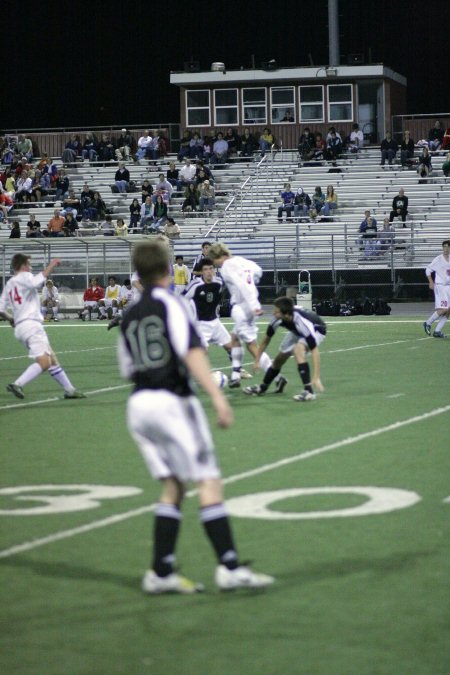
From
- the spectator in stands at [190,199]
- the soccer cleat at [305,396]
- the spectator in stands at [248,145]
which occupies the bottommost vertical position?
the soccer cleat at [305,396]

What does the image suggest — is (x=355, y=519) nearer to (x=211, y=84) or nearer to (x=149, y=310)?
(x=149, y=310)

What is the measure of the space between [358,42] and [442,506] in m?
47.3

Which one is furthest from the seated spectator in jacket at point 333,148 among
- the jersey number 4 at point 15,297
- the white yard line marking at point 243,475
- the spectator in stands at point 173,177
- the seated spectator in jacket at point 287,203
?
the white yard line marking at point 243,475

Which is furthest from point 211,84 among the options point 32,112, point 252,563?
point 252,563

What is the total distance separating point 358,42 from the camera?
52781 mm

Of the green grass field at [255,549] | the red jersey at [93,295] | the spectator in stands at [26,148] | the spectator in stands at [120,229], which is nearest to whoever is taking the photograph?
the green grass field at [255,549]

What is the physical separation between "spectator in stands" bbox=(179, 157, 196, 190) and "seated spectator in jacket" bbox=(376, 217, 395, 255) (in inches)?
360

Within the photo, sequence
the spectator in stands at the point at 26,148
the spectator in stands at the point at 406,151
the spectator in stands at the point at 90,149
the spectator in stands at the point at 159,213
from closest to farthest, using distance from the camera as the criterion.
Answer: the spectator in stands at the point at 159,213 → the spectator in stands at the point at 406,151 → the spectator in stands at the point at 90,149 → the spectator in stands at the point at 26,148

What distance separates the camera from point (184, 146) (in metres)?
46.7

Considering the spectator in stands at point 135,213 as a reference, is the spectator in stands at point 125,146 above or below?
above

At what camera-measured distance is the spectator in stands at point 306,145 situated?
147 ft

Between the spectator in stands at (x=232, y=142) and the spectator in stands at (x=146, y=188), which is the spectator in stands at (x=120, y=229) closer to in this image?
the spectator in stands at (x=146, y=188)

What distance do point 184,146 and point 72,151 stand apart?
468cm

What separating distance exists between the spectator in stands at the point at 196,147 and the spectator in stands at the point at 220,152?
49cm
